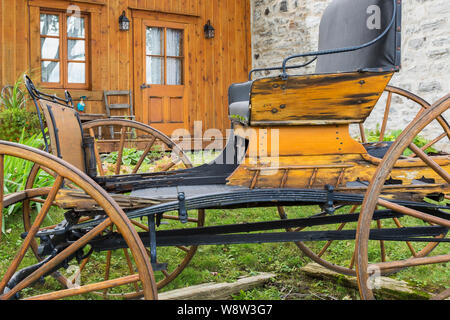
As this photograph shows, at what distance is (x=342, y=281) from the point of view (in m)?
2.44

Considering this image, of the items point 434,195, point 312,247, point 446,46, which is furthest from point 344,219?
point 446,46

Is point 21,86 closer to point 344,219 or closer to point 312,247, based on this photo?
point 312,247

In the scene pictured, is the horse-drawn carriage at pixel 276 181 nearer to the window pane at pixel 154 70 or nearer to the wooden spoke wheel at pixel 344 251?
the wooden spoke wheel at pixel 344 251

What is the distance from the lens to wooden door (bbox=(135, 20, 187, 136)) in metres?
7.77

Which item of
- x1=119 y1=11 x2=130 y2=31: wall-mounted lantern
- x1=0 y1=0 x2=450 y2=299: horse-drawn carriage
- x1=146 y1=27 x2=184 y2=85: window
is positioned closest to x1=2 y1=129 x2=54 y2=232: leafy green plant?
Answer: x1=0 y1=0 x2=450 y2=299: horse-drawn carriage

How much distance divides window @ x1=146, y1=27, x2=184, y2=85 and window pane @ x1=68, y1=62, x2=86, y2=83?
3.76 feet

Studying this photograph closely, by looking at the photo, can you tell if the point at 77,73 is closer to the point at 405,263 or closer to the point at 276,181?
the point at 276,181

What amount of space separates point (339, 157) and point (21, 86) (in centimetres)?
629

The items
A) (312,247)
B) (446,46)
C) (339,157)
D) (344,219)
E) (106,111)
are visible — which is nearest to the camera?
(339,157)

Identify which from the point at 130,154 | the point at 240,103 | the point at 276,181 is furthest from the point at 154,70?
the point at 276,181

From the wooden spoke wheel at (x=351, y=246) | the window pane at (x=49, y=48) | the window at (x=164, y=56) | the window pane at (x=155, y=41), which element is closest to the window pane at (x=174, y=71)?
the window at (x=164, y=56)

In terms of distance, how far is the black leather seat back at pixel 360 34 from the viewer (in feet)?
6.15

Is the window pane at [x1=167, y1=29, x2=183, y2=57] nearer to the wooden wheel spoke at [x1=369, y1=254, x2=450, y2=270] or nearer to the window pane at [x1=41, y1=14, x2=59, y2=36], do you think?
the window pane at [x1=41, y1=14, x2=59, y2=36]
